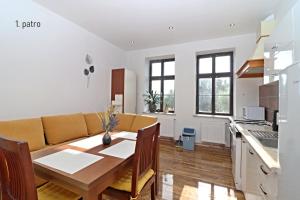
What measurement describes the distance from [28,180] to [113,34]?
11.1ft

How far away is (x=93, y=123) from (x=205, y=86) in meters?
2.96

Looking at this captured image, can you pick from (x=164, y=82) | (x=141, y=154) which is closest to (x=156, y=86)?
(x=164, y=82)

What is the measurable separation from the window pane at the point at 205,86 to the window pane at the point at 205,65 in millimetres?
216

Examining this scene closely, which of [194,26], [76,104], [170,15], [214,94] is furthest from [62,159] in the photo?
[214,94]

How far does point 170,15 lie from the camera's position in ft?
9.05

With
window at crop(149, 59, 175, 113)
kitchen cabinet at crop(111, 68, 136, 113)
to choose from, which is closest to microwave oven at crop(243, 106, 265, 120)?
window at crop(149, 59, 175, 113)

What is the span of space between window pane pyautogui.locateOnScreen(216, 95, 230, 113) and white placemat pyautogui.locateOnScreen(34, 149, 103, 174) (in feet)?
11.5

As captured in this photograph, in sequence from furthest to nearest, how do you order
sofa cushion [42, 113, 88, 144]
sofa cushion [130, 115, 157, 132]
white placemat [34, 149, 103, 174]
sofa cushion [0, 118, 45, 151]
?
sofa cushion [130, 115, 157, 132], sofa cushion [42, 113, 88, 144], sofa cushion [0, 118, 45, 151], white placemat [34, 149, 103, 174]

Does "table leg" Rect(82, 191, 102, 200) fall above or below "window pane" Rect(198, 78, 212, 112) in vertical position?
below

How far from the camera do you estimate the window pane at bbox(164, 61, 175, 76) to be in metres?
4.55

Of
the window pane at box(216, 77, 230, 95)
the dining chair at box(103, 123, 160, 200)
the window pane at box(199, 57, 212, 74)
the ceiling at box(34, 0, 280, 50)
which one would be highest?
the ceiling at box(34, 0, 280, 50)

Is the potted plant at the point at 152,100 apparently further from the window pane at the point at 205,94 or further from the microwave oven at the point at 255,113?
Result: the microwave oven at the point at 255,113

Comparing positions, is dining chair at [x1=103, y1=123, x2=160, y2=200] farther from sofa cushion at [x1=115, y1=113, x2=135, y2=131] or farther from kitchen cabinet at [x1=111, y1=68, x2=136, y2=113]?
kitchen cabinet at [x1=111, y1=68, x2=136, y2=113]

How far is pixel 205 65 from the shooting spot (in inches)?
164
